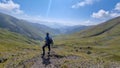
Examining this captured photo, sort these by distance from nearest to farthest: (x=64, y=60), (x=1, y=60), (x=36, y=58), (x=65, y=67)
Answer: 1. (x=65, y=67)
2. (x=64, y=60)
3. (x=36, y=58)
4. (x=1, y=60)

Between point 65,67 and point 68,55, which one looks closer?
point 65,67

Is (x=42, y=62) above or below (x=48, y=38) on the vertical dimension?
below

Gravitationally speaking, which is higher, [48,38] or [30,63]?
[48,38]

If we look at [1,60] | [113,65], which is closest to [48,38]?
[113,65]

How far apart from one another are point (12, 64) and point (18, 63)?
255cm

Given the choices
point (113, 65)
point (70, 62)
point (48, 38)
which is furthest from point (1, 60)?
point (113, 65)

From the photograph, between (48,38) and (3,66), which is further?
(3,66)

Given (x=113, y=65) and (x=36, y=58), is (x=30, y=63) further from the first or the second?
(x=113, y=65)

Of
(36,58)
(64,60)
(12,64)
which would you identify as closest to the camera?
(64,60)

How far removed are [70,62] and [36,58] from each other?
26.6 feet

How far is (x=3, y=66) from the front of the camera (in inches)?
1981

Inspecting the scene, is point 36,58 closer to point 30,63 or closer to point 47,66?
point 30,63

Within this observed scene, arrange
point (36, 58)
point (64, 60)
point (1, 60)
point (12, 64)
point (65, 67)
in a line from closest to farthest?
point (65, 67), point (64, 60), point (36, 58), point (12, 64), point (1, 60)

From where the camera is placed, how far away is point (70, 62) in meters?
39.2
